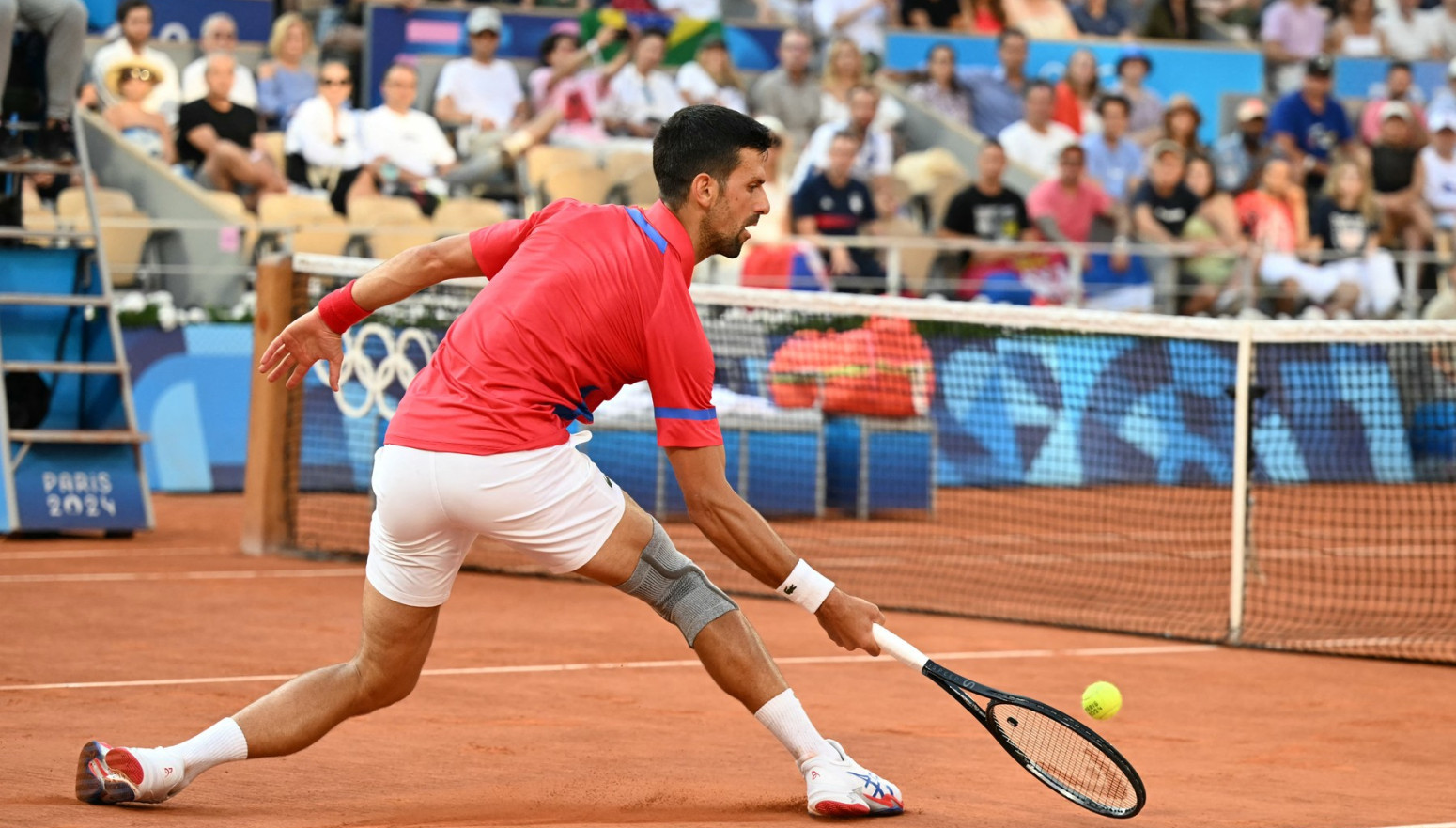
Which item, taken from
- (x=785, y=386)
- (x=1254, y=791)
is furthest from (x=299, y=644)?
(x=785, y=386)

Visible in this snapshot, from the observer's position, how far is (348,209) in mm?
14328

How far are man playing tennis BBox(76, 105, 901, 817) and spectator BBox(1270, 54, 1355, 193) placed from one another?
51.9 feet

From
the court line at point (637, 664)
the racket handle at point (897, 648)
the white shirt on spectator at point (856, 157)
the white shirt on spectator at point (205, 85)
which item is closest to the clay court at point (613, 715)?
the court line at point (637, 664)

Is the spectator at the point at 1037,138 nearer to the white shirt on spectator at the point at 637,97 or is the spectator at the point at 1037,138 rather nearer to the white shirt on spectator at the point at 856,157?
the white shirt on spectator at the point at 856,157

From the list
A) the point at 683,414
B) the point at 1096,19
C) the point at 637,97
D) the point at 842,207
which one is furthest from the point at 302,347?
the point at 1096,19

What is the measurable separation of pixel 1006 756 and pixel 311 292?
5.60m

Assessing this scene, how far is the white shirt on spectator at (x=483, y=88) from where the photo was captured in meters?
16.0

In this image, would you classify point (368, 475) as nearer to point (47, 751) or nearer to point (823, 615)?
point (47, 751)

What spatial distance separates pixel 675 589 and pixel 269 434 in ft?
19.7

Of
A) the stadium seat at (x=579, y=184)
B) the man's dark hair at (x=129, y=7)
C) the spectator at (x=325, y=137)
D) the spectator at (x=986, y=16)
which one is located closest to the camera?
the man's dark hair at (x=129, y=7)

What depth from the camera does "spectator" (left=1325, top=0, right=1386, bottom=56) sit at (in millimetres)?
21828

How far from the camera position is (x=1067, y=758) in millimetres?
4996

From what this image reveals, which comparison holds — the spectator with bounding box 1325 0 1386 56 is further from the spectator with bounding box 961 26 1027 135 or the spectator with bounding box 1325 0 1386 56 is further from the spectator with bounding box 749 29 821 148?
the spectator with bounding box 749 29 821 148

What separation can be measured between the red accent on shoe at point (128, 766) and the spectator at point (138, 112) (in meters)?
10.1
